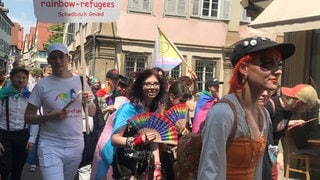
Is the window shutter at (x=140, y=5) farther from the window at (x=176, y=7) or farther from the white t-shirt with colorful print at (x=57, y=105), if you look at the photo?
the white t-shirt with colorful print at (x=57, y=105)

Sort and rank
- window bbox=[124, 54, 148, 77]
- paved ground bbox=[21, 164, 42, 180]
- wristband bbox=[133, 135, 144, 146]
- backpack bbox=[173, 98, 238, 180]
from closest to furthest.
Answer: backpack bbox=[173, 98, 238, 180]
wristband bbox=[133, 135, 144, 146]
paved ground bbox=[21, 164, 42, 180]
window bbox=[124, 54, 148, 77]

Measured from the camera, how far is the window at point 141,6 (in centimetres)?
2425

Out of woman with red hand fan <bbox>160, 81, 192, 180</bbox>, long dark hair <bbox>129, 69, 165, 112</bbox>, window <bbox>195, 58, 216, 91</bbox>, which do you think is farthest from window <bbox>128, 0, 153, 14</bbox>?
long dark hair <bbox>129, 69, 165, 112</bbox>

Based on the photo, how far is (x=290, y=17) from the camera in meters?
7.59

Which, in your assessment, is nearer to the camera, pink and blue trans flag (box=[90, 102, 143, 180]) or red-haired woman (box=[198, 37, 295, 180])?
red-haired woman (box=[198, 37, 295, 180])

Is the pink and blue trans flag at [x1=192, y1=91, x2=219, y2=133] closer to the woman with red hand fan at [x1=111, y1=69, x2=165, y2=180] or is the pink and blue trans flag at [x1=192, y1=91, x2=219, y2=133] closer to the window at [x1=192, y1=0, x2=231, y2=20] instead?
the woman with red hand fan at [x1=111, y1=69, x2=165, y2=180]

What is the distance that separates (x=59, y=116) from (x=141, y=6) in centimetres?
2016

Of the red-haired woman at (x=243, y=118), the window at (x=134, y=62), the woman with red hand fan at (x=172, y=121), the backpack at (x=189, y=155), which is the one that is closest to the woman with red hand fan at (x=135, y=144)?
the woman with red hand fan at (x=172, y=121)

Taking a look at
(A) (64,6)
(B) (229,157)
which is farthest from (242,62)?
(A) (64,6)

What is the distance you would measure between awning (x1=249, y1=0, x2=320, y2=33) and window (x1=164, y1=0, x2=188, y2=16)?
16.5 m

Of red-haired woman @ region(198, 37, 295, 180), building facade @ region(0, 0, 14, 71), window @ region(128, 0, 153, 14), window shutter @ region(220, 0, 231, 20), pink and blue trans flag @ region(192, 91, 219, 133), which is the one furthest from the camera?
building facade @ region(0, 0, 14, 71)

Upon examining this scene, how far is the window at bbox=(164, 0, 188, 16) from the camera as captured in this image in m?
24.9

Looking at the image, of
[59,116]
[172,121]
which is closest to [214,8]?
[172,121]

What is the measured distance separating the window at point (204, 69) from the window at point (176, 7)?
245 centimetres
